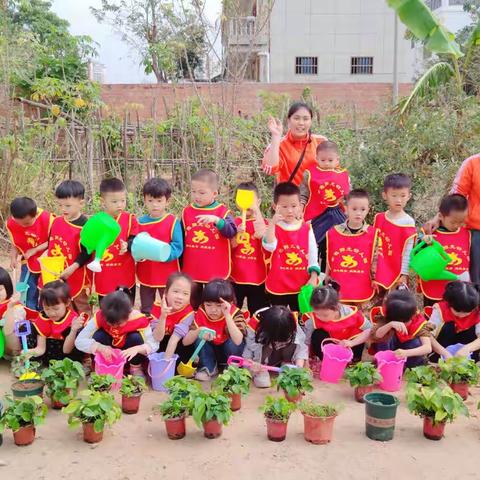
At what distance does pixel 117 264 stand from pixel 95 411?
1.52 meters

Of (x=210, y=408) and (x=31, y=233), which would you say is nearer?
(x=210, y=408)

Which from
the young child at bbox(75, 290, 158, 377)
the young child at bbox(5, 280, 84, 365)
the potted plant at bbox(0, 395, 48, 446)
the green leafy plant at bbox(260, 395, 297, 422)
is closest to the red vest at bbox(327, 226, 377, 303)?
the green leafy plant at bbox(260, 395, 297, 422)

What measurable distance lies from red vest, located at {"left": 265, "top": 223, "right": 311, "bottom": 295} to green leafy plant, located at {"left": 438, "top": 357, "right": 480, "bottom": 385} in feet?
3.79

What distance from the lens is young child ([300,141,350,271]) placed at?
4.45 m

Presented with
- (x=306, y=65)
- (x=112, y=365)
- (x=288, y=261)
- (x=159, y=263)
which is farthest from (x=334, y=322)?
(x=306, y=65)

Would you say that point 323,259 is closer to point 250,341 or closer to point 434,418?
point 250,341

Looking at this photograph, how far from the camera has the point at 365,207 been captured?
13.8ft

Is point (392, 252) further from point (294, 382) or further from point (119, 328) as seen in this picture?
point (119, 328)

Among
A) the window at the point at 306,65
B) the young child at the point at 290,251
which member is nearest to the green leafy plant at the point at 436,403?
the young child at the point at 290,251

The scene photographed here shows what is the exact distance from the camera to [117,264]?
431 centimetres

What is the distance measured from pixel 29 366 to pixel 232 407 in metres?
1.30

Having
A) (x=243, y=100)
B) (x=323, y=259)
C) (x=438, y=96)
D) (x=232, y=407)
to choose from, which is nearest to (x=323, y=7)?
(x=243, y=100)

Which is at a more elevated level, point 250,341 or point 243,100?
point 243,100

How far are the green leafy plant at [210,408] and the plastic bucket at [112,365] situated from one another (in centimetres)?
79
